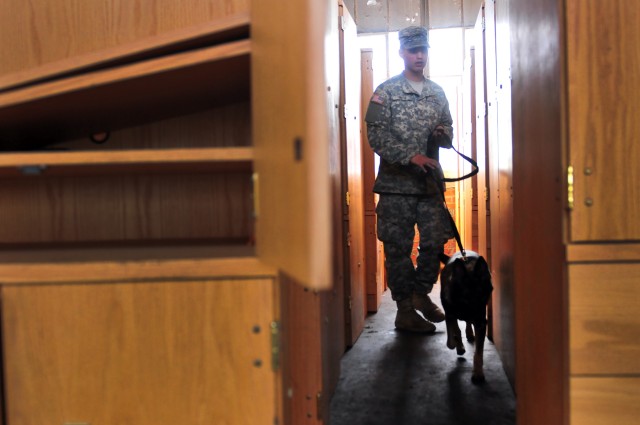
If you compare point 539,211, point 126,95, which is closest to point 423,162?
point 539,211

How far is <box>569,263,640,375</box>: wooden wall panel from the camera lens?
3.81 feet

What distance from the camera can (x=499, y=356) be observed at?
9.78ft

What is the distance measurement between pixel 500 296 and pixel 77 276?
6.87ft

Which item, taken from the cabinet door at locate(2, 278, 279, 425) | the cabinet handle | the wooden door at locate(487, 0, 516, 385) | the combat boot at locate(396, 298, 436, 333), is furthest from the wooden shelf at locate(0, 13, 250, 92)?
the combat boot at locate(396, 298, 436, 333)

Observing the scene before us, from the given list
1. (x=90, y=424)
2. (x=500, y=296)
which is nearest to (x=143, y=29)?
(x=90, y=424)

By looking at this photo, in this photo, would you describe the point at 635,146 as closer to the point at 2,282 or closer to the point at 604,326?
the point at 604,326

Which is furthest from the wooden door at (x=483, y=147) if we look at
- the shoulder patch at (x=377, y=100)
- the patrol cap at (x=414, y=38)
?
the shoulder patch at (x=377, y=100)

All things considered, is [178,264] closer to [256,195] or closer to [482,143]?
[256,195]

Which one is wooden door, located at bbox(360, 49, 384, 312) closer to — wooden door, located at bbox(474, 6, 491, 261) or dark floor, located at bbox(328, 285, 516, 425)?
dark floor, located at bbox(328, 285, 516, 425)

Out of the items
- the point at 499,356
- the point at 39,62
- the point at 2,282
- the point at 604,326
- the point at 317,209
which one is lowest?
the point at 499,356

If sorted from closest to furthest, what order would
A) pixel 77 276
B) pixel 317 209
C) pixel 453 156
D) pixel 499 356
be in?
1. pixel 317 209
2. pixel 77 276
3. pixel 499 356
4. pixel 453 156

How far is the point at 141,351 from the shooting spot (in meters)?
1.03

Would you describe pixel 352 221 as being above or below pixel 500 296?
above

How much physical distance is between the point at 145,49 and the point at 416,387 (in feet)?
6.40
